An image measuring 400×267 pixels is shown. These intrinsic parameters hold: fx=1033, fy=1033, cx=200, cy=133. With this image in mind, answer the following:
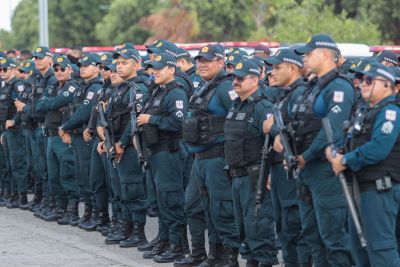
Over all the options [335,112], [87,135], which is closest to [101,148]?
[87,135]

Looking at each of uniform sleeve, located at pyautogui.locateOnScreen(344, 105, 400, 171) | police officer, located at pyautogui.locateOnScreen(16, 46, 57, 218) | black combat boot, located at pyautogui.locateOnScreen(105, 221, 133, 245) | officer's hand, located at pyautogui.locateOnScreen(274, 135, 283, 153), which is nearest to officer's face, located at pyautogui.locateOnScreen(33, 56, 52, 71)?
police officer, located at pyautogui.locateOnScreen(16, 46, 57, 218)

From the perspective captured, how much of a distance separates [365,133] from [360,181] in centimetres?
36

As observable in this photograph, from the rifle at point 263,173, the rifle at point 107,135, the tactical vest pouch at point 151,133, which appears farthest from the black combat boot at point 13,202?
the rifle at point 263,173

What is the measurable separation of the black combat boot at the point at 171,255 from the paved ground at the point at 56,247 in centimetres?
8

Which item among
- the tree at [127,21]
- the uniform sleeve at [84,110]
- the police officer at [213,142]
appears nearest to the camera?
the police officer at [213,142]

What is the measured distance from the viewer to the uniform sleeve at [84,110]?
42.1ft

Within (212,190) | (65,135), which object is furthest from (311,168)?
(65,135)

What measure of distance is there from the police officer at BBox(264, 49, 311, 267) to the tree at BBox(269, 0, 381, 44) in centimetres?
2471

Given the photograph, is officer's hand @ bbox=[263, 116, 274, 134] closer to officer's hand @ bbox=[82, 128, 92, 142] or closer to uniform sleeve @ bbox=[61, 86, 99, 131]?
officer's hand @ bbox=[82, 128, 92, 142]

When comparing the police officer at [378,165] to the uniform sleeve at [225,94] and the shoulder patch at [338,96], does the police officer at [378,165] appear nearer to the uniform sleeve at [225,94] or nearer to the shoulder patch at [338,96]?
the shoulder patch at [338,96]

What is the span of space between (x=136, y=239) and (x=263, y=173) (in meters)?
3.30

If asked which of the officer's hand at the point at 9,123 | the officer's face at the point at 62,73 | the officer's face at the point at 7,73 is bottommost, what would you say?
the officer's hand at the point at 9,123

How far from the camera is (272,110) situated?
900cm

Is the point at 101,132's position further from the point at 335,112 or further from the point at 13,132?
the point at 335,112
